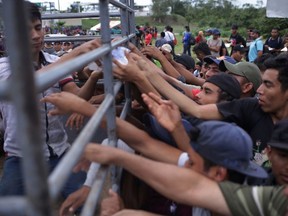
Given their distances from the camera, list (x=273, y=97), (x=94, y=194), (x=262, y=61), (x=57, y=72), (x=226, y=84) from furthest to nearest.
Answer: (x=262, y=61) < (x=226, y=84) < (x=273, y=97) < (x=94, y=194) < (x=57, y=72)

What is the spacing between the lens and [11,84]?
567 millimetres

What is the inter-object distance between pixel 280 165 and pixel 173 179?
61 cm

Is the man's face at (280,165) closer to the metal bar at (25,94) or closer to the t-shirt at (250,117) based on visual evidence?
the t-shirt at (250,117)

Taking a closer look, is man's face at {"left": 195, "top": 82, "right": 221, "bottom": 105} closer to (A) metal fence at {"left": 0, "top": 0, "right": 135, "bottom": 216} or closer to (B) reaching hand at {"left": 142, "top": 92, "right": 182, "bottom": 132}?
(B) reaching hand at {"left": 142, "top": 92, "right": 182, "bottom": 132}

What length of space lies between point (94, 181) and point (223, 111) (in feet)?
3.87

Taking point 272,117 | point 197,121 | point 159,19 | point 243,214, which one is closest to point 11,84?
point 243,214

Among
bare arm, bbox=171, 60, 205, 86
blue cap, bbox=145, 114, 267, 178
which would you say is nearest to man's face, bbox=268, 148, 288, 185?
blue cap, bbox=145, 114, 267, 178

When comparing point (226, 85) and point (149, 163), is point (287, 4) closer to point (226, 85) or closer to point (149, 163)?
point (226, 85)

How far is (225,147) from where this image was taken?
4.61ft


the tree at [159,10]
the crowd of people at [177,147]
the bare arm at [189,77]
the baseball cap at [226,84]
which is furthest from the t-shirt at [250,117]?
the tree at [159,10]

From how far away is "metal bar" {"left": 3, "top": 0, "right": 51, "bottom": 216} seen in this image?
0.55 meters

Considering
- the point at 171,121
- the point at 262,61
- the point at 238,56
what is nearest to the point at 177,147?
the point at 171,121

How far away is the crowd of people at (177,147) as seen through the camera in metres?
1.34

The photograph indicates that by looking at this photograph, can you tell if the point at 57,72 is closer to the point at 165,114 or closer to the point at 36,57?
the point at 165,114
